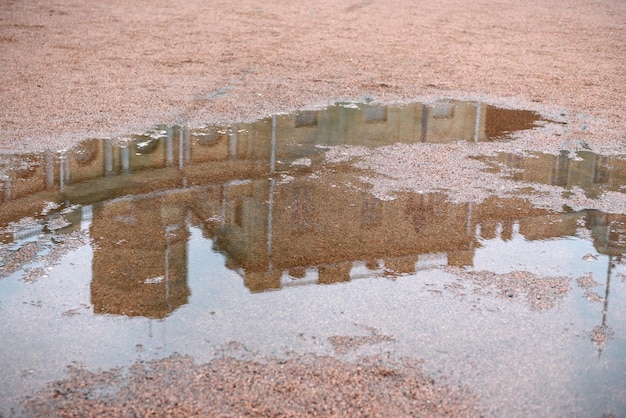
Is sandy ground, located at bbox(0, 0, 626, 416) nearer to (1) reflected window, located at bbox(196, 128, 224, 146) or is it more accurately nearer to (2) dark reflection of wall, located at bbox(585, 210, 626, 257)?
(1) reflected window, located at bbox(196, 128, 224, 146)

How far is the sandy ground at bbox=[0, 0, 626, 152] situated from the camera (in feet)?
28.6

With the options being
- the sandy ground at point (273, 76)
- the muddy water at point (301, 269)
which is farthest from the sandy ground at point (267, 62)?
the muddy water at point (301, 269)

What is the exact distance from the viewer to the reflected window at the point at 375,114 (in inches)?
341

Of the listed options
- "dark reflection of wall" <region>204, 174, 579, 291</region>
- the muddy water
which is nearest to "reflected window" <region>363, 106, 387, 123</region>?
the muddy water

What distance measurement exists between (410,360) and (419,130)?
4.53m

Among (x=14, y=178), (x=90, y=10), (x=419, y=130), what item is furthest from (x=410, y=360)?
(x=90, y=10)

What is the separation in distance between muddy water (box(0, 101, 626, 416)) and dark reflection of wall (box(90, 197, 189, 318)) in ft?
0.05

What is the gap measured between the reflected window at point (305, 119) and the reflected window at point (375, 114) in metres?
0.55

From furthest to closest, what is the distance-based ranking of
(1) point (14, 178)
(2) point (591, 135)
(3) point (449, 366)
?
(2) point (591, 135) < (1) point (14, 178) < (3) point (449, 366)

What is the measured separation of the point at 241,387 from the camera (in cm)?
389

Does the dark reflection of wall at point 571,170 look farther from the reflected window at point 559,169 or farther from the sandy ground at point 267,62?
the sandy ground at point 267,62

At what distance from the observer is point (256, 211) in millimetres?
6078

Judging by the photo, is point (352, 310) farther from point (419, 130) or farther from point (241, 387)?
point (419, 130)

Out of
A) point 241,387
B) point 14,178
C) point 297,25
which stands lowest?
point 241,387
